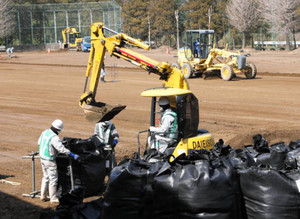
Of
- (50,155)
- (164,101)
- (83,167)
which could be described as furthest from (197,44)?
(50,155)

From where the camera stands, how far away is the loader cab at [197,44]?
31500 mm

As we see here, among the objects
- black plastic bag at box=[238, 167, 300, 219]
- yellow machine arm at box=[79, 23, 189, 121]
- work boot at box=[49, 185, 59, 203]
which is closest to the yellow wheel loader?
yellow machine arm at box=[79, 23, 189, 121]

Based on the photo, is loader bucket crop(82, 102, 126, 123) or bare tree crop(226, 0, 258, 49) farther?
bare tree crop(226, 0, 258, 49)

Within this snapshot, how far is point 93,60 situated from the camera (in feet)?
45.5

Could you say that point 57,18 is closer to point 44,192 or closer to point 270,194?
point 44,192

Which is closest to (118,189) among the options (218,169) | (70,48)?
(218,169)

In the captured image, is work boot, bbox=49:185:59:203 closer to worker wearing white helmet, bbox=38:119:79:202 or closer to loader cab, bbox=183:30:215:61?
worker wearing white helmet, bbox=38:119:79:202

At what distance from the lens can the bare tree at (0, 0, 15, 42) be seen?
76531mm

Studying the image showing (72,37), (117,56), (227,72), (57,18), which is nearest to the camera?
(117,56)

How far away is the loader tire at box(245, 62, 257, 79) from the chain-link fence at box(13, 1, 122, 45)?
4994 centimetres

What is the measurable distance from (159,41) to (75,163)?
81910mm

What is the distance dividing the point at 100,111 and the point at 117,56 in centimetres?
192

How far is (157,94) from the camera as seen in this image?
9.25m

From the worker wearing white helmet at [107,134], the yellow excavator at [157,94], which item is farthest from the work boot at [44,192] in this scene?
the yellow excavator at [157,94]
